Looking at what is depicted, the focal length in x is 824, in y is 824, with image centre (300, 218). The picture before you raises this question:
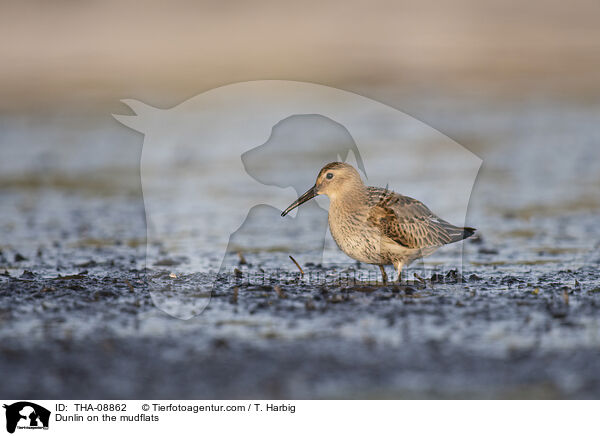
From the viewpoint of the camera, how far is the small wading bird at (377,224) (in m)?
8.74

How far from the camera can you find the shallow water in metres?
5.89

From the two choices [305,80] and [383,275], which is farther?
[305,80]

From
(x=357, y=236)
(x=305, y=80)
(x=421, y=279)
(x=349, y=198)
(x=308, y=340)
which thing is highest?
(x=305, y=80)

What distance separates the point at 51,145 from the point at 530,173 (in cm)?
902

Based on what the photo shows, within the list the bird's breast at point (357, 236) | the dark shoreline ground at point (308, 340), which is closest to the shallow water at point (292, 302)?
the dark shoreline ground at point (308, 340)

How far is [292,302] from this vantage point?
7.76 m

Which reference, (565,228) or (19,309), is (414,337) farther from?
(565,228)

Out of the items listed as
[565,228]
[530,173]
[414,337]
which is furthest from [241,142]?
[414,337]

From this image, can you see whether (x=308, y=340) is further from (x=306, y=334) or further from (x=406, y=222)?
(x=406, y=222)

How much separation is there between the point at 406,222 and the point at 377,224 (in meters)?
0.34

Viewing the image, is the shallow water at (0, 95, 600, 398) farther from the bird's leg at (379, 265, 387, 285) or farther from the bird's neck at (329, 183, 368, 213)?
the bird's neck at (329, 183, 368, 213)
